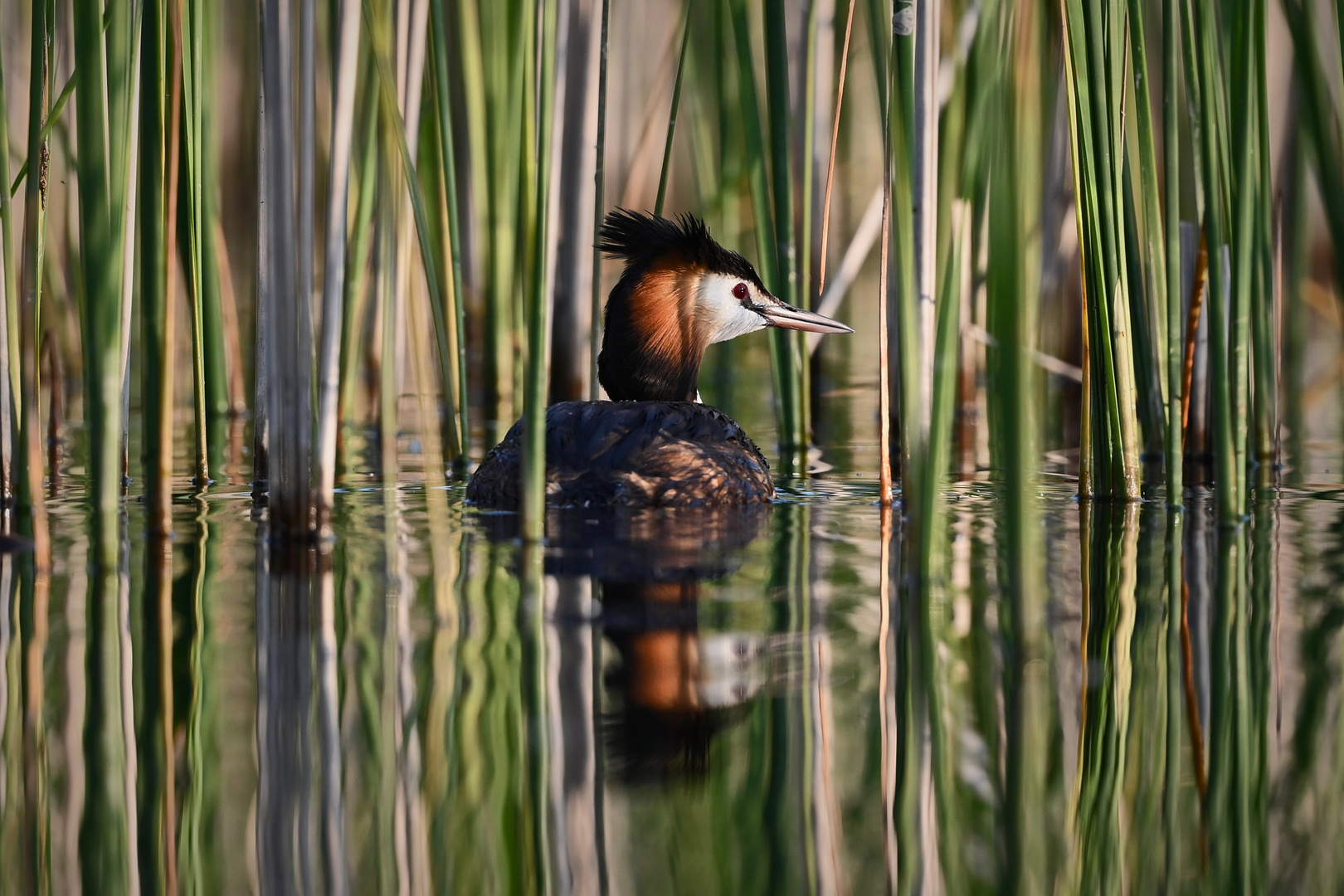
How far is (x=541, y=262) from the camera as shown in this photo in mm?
3902

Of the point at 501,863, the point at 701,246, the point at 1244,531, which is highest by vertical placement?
the point at 701,246

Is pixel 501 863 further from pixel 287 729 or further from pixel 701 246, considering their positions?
pixel 701 246

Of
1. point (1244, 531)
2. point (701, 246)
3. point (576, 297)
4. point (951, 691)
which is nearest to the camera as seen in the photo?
point (951, 691)

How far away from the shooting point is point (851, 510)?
208 inches

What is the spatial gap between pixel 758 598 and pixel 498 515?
160 centimetres

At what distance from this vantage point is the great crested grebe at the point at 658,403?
540 centimetres

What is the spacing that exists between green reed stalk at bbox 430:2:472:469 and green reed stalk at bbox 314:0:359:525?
0.69 meters

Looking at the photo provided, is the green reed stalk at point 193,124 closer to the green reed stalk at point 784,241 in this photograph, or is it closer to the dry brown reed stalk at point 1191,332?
the green reed stalk at point 784,241

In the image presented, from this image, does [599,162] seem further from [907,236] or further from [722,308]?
Answer: [722,308]

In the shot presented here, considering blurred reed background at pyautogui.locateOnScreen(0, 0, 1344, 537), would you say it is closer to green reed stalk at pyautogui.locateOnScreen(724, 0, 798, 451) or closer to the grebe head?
green reed stalk at pyautogui.locateOnScreen(724, 0, 798, 451)

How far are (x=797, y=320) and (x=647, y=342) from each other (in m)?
0.61

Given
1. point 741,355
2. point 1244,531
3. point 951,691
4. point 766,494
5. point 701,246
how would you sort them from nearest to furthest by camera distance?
point 951,691
point 1244,531
point 766,494
point 701,246
point 741,355

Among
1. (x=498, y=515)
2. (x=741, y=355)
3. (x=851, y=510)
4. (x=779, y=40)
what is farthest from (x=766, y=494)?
(x=741, y=355)

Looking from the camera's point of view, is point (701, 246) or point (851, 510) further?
point (701, 246)
